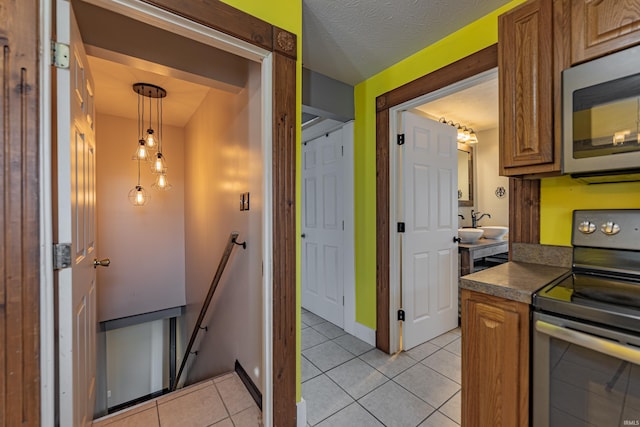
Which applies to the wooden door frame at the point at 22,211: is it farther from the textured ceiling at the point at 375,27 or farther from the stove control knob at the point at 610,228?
the stove control knob at the point at 610,228

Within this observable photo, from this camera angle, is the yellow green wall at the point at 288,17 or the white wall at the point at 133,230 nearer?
the yellow green wall at the point at 288,17

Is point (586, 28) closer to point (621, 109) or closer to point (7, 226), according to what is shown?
point (621, 109)

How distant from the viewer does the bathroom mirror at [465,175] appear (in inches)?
142

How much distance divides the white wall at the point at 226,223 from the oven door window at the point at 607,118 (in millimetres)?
1543

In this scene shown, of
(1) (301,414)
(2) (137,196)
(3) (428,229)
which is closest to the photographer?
(1) (301,414)

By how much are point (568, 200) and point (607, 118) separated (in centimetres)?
48

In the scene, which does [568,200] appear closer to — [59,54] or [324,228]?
[324,228]

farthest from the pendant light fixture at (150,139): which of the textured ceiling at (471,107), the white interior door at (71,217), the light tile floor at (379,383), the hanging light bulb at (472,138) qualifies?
the hanging light bulb at (472,138)

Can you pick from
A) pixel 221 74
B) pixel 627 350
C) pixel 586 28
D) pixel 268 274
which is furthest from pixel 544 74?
pixel 221 74

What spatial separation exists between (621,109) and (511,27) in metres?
0.65

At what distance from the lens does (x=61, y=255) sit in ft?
3.24

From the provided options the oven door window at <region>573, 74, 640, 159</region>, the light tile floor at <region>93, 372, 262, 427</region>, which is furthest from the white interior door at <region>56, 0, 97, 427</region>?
the oven door window at <region>573, 74, 640, 159</region>

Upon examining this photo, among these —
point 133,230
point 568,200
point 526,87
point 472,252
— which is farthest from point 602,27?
point 133,230

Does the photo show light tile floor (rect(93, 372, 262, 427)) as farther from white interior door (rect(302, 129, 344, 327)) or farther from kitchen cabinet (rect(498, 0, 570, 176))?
kitchen cabinet (rect(498, 0, 570, 176))
